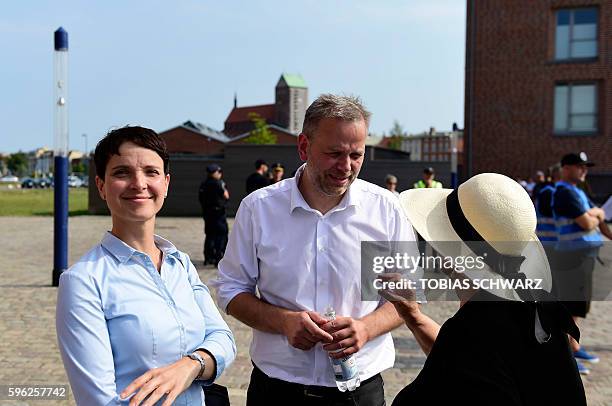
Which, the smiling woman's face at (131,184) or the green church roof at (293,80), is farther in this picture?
the green church roof at (293,80)

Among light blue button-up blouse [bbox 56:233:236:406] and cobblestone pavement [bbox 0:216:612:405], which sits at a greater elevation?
light blue button-up blouse [bbox 56:233:236:406]

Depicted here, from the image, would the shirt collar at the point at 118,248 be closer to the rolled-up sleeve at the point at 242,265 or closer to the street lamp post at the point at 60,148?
the rolled-up sleeve at the point at 242,265

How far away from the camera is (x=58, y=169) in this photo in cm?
961

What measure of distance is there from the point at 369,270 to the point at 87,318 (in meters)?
1.27

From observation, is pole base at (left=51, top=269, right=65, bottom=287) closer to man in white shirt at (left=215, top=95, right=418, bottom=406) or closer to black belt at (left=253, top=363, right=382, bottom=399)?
man in white shirt at (left=215, top=95, right=418, bottom=406)

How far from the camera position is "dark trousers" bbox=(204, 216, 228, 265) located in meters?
12.7

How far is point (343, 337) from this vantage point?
260 centimetres

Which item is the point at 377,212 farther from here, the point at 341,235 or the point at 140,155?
the point at 140,155

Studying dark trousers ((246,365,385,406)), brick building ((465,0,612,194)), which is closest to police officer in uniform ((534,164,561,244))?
dark trousers ((246,365,385,406))

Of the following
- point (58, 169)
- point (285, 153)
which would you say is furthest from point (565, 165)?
point (285, 153)

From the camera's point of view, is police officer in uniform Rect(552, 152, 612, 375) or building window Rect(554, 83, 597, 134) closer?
police officer in uniform Rect(552, 152, 612, 375)

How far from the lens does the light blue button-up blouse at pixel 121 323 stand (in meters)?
2.01

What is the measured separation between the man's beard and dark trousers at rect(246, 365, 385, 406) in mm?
813

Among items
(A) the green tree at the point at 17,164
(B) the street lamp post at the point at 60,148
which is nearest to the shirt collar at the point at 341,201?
(B) the street lamp post at the point at 60,148
